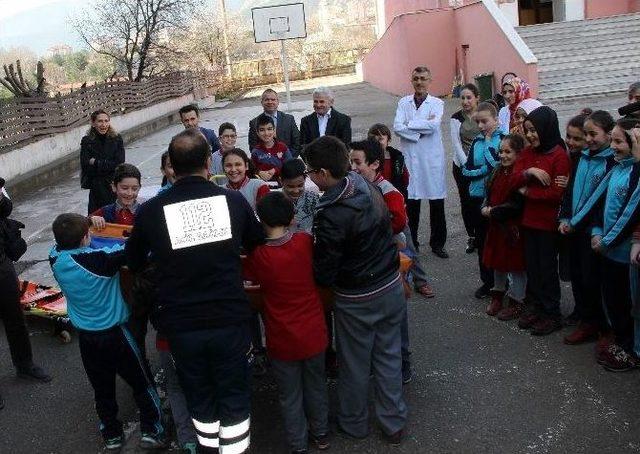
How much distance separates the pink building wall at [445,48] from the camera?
1655cm

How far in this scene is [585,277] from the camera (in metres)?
4.25

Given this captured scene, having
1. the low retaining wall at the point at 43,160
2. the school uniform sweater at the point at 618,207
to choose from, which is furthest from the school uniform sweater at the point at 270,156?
the low retaining wall at the point at 43,160

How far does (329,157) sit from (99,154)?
440cm

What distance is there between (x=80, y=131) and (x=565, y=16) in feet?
50.9

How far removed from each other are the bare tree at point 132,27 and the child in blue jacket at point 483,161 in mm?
21402

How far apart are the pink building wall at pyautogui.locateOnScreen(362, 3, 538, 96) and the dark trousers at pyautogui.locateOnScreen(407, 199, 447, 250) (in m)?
10.2

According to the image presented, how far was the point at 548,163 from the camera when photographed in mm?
4305

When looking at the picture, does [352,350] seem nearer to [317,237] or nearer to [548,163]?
[317,237]

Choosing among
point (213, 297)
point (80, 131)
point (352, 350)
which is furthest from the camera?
point (80, 131)

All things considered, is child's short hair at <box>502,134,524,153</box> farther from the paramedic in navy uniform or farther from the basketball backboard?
the basketball backboard

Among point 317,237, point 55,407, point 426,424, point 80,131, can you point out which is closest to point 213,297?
point 317,237

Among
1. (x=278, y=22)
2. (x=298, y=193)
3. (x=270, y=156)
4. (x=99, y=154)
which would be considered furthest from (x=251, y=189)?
(x=278, y=22)

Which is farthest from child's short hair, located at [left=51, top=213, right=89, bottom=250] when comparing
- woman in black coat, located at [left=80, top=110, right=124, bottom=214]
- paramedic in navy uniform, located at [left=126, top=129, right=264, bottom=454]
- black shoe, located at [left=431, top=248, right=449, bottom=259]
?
black shoe, located at [left=431, top=248, right=449, bottom=259]

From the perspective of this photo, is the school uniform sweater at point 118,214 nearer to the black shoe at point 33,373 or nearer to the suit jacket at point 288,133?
the black shoe at point 33,373
